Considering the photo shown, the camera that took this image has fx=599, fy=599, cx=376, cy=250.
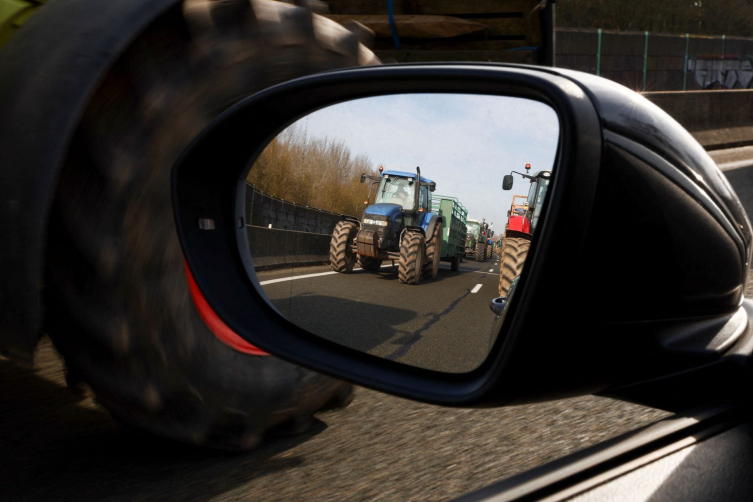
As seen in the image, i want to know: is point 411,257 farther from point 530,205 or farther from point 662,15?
point 662,15

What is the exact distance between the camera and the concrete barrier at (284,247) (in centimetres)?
124

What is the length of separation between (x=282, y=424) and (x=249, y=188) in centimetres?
86

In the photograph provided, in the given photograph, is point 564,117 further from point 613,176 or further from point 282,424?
point 282,424

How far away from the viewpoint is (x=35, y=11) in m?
1.59

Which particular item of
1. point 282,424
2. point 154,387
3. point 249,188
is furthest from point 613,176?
point 282,424

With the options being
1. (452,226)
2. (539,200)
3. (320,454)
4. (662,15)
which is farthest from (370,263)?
(662,15)

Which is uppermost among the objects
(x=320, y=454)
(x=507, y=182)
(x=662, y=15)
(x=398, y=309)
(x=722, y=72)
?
(x=662, y=15)

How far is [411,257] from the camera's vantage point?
3.71 feet

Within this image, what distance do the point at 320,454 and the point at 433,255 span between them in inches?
36.1

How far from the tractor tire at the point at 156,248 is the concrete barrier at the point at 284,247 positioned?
0.09 meters

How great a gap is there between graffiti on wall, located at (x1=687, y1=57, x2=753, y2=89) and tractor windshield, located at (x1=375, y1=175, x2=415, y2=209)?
20.9 meters

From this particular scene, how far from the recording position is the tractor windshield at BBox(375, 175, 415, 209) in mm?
926

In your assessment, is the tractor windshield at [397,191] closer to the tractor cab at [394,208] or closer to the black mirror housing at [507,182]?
the tractor cab at [394,208]

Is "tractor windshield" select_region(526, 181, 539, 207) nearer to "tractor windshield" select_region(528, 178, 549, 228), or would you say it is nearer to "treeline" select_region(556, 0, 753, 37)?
"tractor windshield" select_region(528, 178, 549, 228)
